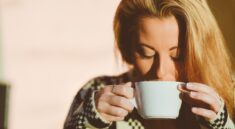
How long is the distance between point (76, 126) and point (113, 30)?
8.0 inches

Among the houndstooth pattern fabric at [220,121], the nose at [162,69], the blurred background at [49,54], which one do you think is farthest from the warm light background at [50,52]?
the houndstooth pattern fabric at [220,121]

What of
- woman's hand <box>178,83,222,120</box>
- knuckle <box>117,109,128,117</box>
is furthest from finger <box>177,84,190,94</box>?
knuckle <box>117,109,128,117</box>

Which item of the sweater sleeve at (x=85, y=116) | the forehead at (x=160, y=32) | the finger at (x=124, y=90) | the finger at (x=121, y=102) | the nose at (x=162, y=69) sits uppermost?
the forehead at (x=160, y=32)

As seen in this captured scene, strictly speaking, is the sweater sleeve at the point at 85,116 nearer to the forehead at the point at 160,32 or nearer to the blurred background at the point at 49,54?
the blurred background at the point at 49,54

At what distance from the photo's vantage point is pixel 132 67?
0.82 metres

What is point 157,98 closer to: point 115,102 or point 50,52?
point 115,102

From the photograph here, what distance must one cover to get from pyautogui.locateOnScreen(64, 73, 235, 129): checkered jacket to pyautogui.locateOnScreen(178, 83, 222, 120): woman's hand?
0.04 feet

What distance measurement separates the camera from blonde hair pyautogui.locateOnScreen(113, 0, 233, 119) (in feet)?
2.57

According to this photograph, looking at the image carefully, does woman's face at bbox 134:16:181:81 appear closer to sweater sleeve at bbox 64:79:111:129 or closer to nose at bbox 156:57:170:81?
nose at bbox 156:57:170:81

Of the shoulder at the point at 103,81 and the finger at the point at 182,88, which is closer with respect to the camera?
the finger at the point at 182,88

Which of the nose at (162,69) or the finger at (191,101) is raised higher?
the nose at (162,69)

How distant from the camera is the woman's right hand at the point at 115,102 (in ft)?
2.35

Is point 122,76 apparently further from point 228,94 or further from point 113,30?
point 228,94

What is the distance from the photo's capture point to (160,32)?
0.77 m
